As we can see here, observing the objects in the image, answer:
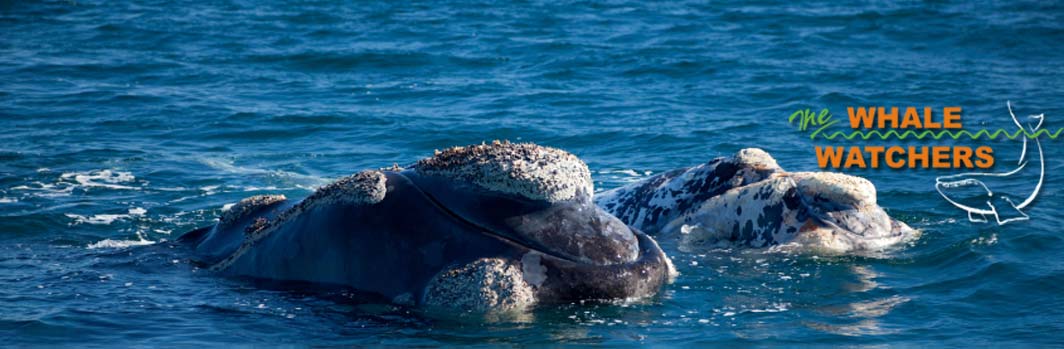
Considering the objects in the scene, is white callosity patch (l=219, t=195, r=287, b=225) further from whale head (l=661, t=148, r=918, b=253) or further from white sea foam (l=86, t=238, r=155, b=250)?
whale head (l=661, t=148, r=918, b=253)

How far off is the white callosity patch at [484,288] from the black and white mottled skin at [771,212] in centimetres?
298

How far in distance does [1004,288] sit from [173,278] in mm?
→ 5968

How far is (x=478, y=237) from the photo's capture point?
7582 mm

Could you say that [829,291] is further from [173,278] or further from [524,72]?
[524,72]

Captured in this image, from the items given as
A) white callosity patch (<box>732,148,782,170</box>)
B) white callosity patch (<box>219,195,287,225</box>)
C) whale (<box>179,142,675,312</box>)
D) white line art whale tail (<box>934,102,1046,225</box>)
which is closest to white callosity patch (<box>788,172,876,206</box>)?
white callosity patch (<box>732,148,782,170</box>)

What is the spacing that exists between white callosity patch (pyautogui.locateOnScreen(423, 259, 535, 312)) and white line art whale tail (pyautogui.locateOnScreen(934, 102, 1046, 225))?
5693mm

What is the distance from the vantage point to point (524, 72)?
21.3 m

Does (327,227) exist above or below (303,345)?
above

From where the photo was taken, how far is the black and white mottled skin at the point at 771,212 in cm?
1003

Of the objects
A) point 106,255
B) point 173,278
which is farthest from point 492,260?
point 106,255

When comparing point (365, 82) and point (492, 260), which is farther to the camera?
point (365, 82)

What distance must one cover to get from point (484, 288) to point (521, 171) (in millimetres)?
751

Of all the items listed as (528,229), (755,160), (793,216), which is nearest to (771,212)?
(793,216)

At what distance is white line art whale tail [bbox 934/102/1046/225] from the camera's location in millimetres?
11586
